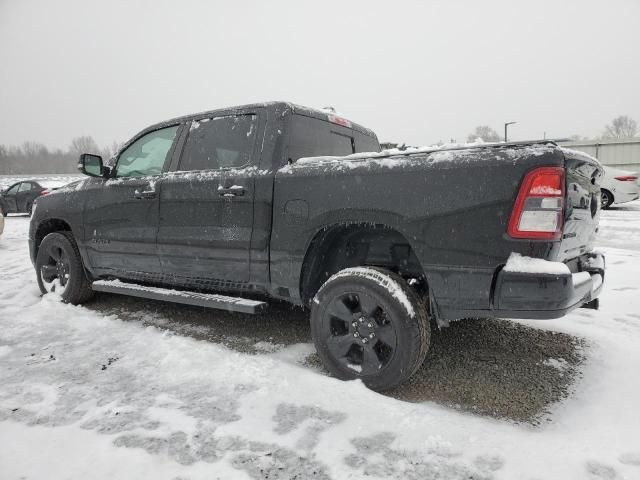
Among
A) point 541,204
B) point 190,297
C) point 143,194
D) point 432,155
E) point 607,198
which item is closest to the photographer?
point 541,204

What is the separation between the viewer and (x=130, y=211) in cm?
381

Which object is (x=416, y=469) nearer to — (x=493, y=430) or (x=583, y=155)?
(x=493, y=430)

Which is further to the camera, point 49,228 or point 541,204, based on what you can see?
point 49,228

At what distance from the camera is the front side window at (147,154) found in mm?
3779

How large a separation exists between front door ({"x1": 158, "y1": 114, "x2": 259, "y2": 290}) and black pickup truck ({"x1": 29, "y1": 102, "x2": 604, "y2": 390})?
12 mm

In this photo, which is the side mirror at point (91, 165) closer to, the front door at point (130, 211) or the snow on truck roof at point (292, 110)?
the front door at point (130, 211)

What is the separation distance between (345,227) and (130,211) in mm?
2125

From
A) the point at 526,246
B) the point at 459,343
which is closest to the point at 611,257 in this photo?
the point at 459,343

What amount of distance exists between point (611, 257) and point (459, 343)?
4.24 m

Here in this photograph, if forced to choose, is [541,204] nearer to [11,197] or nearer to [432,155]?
[432,155]

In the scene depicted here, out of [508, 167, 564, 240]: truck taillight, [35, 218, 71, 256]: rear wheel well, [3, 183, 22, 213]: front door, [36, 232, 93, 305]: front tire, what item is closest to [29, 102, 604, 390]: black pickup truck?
[508, 167, 564, 240]: truck taillight

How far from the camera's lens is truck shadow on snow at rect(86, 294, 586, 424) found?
2.44 meters

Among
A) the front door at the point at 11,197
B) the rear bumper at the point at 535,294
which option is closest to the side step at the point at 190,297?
the rear bumper at the point at 535,294

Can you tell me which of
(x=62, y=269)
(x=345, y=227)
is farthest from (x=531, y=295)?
(x=62, y=269)
